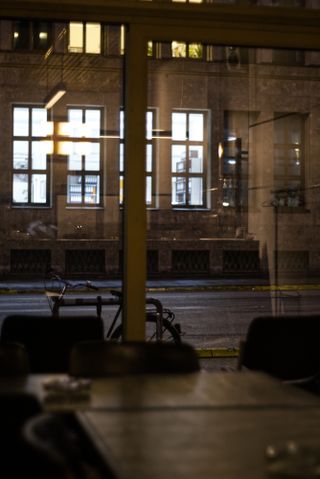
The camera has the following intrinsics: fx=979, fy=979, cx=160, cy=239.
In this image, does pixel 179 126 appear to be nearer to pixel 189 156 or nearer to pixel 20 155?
pixel 189 156

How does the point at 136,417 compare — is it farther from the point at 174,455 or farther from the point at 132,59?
the point at 132,59

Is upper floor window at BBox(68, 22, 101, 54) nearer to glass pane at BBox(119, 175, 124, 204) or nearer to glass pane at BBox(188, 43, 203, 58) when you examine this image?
glass pane at BBox(188, 43, 203, 58)

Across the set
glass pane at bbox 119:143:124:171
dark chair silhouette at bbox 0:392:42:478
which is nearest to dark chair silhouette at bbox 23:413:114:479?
dark chair silhouette at bbox 0:392:42:478

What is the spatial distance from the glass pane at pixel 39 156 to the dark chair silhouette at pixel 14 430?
3.89 metres

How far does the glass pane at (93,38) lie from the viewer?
5.50m

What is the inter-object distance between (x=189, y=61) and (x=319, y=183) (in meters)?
1.63

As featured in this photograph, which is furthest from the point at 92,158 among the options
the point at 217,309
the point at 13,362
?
the point at 13,362

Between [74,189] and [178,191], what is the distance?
86 cm

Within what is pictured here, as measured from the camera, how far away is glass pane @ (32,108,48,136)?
6.39 meters

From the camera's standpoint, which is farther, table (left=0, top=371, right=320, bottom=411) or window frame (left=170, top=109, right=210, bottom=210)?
window frame (left=170, top=109, right=210, bottom=210)

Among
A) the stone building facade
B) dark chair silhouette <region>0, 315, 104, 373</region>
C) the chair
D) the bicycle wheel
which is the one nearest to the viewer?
the chair

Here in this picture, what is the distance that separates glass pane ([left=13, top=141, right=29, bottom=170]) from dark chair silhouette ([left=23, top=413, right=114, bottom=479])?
3671 mm

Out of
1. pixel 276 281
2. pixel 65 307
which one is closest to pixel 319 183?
pixel 276 281

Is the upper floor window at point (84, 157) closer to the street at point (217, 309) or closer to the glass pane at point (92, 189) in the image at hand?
the glass pane at point (92, 189)
